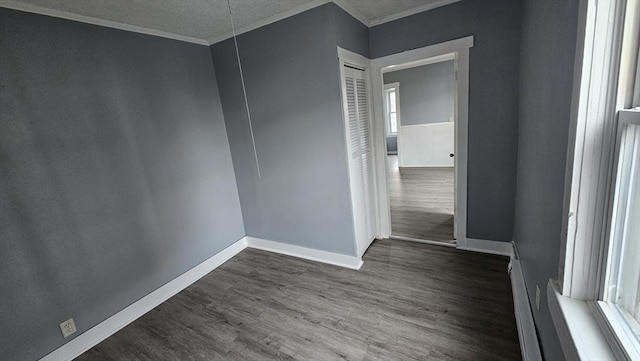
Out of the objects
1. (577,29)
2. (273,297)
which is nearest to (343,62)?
(577,29)

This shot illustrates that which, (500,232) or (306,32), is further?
(500,232)

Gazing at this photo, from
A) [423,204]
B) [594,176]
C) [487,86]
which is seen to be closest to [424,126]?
[423,204]

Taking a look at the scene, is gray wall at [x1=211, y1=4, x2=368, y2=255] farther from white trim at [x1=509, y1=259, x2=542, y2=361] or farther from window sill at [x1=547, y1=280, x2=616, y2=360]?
window sill at [x1=547, y1=280, x2=616, y2=360]

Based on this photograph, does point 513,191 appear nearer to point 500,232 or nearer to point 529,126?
point 500,232

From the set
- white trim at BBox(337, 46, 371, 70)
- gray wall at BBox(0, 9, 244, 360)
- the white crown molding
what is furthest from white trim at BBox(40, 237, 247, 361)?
white trim at BBox(337, 46, 371, 70)

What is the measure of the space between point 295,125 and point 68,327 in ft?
7.84

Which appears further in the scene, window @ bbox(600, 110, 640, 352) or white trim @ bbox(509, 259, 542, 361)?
white trim @ bbox(509, 259, 542, 361)

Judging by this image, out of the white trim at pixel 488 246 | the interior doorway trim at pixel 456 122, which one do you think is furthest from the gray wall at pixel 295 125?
the white trim at pixel 488 246

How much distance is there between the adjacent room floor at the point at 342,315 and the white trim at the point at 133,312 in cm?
7

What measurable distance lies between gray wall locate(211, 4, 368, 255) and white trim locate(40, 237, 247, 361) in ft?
2.39

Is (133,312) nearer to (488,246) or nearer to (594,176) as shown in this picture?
(594,176)

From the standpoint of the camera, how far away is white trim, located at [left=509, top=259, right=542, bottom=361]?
4.28 feet

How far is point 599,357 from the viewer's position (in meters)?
0.68

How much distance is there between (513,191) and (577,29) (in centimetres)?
201
